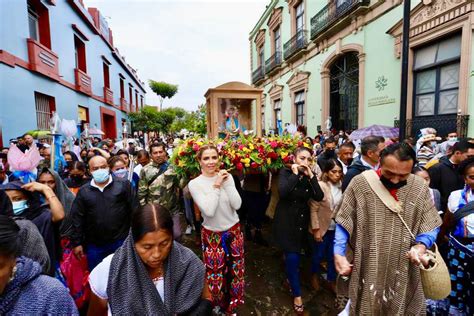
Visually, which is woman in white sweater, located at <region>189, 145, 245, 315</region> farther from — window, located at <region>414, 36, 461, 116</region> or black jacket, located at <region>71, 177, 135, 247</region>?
window, located at <region>414, 36, 461, 116</region>

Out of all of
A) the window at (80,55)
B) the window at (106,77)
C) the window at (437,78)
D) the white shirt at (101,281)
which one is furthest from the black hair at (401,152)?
the window at (106,77)

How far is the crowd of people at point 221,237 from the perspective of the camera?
1.35 m

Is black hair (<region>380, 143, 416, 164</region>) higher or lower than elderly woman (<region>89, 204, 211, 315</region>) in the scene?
higher

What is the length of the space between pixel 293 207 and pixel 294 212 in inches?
2.2

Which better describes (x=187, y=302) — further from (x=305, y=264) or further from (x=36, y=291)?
(x=305, y=264)

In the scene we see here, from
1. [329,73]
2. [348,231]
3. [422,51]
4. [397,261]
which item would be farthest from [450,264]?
[329,73]

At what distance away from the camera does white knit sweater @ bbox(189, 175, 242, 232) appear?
254 centimetres

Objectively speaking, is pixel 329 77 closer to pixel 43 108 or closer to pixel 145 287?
pixel 43 108

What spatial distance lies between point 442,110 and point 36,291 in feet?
29.6

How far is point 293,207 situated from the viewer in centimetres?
283

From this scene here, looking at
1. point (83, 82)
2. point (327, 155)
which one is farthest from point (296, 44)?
point (327, 155)

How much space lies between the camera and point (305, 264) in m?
3.83

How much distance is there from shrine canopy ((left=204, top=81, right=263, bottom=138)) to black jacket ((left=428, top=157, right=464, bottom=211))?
2.61 meters

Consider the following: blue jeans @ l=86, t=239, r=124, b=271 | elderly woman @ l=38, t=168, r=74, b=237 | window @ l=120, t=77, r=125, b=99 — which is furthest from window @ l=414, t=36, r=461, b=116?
window @ l=120, t=77, r=125, b=99
